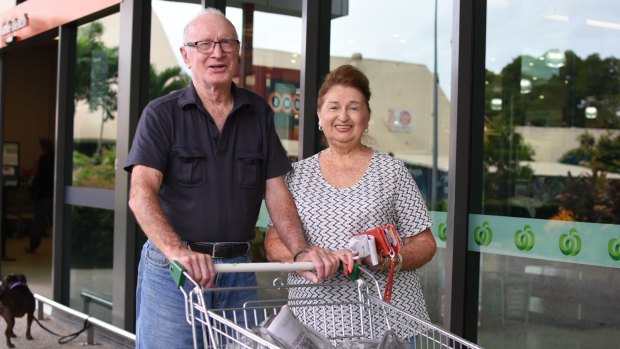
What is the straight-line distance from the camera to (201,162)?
2865 millimetres

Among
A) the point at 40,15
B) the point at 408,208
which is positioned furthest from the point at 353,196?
the point at 40,15

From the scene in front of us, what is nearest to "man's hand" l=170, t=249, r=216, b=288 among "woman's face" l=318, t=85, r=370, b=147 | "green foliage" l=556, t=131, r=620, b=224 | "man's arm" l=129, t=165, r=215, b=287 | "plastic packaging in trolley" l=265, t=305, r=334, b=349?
"man's arm" l=129, t=165, r=215, b=287

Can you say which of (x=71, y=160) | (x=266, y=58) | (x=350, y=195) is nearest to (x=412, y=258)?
(x=350, y=195)

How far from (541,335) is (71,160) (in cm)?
525

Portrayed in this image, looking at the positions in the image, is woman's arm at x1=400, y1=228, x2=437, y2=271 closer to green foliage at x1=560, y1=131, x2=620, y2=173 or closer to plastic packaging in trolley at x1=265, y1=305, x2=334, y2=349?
plastic packaging in trolley at x1=265, y1=305, x2=334, y2=349

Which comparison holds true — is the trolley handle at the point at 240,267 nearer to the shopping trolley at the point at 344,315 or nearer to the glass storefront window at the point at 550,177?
the shopping trolley at the point at 344,315

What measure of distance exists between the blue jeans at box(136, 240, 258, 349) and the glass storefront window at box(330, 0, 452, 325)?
2980 mm

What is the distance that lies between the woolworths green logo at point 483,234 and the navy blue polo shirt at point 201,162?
1639mm

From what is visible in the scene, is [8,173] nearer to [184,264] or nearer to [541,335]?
[541,335]

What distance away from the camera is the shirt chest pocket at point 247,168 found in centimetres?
292

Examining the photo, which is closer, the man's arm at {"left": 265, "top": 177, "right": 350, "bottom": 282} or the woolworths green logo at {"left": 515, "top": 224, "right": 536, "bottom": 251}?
the man's arm at {"left": 265, "top": 177, "right": 350, "bottom": 282}

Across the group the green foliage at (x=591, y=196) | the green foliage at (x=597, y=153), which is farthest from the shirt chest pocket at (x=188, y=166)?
the green foliage at (x=597, y=153)

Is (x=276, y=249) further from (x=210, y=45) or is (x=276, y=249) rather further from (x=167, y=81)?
(x=167, y=81)

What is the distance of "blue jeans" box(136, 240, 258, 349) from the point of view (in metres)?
2.85
